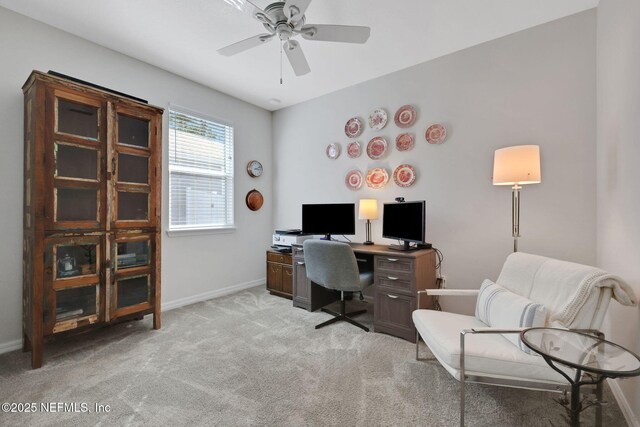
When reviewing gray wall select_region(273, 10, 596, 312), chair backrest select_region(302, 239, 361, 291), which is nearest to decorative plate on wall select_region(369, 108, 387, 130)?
gray wall select_region(273, 10, 596, 312)

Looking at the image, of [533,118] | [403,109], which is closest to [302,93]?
[403,109]

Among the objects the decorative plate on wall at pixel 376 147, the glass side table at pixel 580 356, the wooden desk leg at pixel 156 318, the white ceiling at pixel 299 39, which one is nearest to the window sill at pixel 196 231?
the wooden desk leg at pixel 156 318

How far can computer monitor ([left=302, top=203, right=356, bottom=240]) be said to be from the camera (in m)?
3.34

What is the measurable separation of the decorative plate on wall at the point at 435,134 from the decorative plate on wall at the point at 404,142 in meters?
0.18

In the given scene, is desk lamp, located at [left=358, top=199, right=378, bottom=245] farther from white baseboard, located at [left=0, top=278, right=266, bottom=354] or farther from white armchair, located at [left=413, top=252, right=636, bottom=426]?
white baseboard, located at [left=0, top=278, right=266, bottom=354]

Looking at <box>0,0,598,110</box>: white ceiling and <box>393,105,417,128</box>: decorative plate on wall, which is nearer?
<box>0,0,598,110</box>: white ceiling

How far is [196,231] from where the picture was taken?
3.54 metres

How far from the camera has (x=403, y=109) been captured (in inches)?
127

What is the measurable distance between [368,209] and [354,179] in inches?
21.6

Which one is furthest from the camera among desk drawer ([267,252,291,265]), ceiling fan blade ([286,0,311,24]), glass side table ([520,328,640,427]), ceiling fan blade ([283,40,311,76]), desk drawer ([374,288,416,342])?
desk drawer ([267,252,291,265])

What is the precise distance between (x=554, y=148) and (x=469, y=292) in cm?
149

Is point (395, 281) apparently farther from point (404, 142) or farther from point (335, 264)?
point (404, 142)

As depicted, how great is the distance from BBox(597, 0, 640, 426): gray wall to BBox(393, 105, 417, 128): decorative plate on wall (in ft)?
4.92

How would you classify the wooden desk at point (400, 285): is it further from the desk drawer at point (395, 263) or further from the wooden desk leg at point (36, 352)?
the wooden desk leg at point (36, 352)
